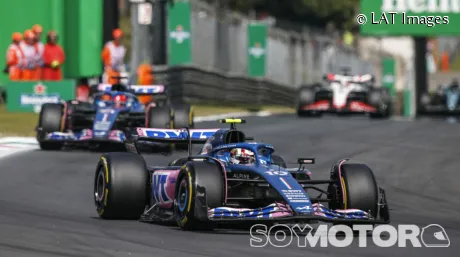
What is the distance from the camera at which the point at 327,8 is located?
216 ft

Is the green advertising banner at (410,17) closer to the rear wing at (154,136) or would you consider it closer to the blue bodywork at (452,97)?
the blue bodywork at (452,97)

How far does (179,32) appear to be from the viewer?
119 feet

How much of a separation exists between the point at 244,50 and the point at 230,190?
101ft

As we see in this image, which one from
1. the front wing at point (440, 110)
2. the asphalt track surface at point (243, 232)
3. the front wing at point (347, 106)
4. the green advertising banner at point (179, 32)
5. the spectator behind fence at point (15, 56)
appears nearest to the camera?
the asphalt track surface at point (243, 232)

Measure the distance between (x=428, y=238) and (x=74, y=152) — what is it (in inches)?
399

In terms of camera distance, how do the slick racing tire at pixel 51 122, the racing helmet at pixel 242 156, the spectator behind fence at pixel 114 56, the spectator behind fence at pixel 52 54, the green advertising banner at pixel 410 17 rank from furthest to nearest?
the green advertising banner at pixel 410 17, the spectator behind fence at pixel 114 56, the spectator behind fence at pixel 52 54, the slick racing tire at pixel 51 122, the racing helmet at pixel 242 156

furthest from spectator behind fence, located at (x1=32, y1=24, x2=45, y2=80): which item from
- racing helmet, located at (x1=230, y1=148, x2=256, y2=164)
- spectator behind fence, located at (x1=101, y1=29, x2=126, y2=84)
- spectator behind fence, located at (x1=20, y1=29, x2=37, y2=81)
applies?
racing helmet, located at (x1=230, y1=148, x2=256, y2=164)

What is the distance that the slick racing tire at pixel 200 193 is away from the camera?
39.2 feet

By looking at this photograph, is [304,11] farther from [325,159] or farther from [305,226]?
[305,226]

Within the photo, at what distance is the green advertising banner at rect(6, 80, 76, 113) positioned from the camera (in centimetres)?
2909

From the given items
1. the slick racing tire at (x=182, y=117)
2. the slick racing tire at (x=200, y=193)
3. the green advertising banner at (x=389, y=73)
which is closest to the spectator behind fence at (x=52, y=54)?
the slick racing tire at (x=182, y=117)

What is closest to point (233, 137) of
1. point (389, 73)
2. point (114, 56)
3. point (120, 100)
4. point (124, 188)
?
point (124, 188)

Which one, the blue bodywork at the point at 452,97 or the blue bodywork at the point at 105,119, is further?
the blue bodywork at the point at 452,97

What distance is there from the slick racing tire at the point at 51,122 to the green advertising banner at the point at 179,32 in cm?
1429
